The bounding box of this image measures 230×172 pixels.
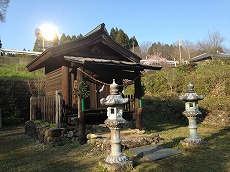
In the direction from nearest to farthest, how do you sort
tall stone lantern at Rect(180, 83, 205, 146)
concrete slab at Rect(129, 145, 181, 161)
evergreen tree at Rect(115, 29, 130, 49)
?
concrete slab at Rect(129, 145, 181, 161)
tall stone lantern at Rect(180, 83, 205, 146)
evergreen tree at Rect(115, 29, 130, 49)

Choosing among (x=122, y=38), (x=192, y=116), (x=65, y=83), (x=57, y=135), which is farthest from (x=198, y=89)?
(x=122, y=38)

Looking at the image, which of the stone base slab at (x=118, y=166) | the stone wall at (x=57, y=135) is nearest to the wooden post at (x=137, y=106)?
the stone wall at (x=57, y=135)

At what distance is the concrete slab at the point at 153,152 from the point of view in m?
6.50

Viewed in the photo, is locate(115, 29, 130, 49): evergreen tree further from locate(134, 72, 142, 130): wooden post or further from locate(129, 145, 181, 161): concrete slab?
locate(129, 145, 181, 161): concrete slab

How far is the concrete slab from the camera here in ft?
21.3

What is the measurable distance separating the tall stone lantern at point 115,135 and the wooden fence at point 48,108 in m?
3.44

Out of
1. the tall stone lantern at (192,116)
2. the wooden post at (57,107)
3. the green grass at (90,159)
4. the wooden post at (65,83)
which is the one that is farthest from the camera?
the wooden post at (65,83)

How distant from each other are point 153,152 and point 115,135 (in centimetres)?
176

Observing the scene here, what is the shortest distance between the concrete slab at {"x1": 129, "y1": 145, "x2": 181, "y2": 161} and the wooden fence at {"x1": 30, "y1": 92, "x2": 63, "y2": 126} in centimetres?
338

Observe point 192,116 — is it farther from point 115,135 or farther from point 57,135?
point 57,135

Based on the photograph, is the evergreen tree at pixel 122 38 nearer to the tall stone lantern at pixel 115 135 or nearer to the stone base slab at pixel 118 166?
the tall stone lantern at pixel 115 135

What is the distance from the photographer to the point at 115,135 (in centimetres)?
589

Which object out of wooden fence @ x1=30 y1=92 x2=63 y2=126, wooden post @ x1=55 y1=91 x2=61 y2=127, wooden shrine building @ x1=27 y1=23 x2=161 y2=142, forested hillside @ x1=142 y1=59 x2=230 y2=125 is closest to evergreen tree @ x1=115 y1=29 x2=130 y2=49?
forested hillside @ x1=142 y1=59 x2=230 y2=125

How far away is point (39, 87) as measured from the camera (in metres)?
18.7
